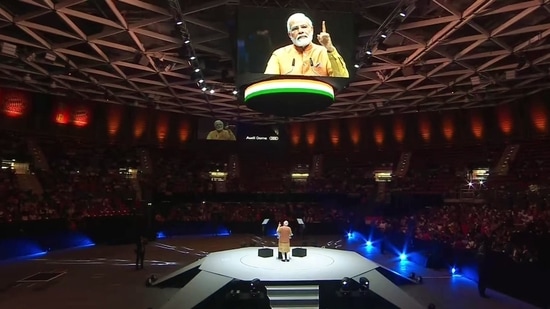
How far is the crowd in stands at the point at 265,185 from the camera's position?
19.0 metres

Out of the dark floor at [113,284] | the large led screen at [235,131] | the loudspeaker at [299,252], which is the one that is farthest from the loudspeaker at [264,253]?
the large led screen at [235,131]

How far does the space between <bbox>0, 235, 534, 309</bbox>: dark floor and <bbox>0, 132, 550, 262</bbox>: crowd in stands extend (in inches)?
95.2

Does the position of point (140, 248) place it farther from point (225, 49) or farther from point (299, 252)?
point (225, 49)

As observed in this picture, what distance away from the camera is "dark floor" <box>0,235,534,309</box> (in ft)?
34.5

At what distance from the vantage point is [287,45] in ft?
39.6

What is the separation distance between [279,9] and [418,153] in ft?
76.9

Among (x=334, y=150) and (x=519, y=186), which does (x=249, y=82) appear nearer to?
(x=519, y=186)

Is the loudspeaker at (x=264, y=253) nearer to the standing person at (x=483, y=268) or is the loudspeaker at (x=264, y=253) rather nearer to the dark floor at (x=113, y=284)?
the dark floor at (x=113, y=284)

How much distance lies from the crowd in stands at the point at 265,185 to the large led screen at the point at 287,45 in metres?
8.27

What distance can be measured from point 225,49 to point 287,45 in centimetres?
589

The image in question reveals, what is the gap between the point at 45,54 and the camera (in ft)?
58.9

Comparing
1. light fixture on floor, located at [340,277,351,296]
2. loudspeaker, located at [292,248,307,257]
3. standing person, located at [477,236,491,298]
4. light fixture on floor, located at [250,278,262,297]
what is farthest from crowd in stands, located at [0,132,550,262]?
light fixture on floor, located at [250,278,262,297]

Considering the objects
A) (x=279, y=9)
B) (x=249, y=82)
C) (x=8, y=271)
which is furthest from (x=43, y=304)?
(x=279, y=9)

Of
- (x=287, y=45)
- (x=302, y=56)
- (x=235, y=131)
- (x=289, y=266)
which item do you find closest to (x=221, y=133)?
(x=235, y=131)
